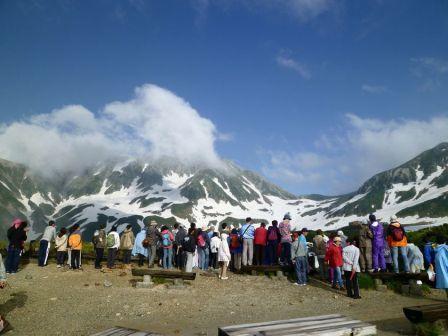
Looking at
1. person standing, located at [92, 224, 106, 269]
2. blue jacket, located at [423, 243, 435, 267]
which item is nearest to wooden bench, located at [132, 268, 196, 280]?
person standing, located at [92, 224, 106, 269]

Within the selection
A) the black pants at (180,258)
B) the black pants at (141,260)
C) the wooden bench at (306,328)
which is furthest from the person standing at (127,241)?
the wooden bench at (306,328)

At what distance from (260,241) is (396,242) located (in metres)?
7.05

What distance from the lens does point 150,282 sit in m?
16.6

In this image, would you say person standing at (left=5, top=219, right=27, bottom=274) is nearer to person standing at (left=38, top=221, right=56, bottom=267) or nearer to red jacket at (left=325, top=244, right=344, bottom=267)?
person standing at (left=38, top=221, right=56, bottom=267)

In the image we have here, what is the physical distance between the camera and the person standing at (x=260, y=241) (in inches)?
821

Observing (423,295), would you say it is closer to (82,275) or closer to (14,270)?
A: (82,275)

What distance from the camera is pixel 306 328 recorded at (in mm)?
6742

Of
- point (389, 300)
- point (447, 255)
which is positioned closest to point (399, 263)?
point (389, 300)

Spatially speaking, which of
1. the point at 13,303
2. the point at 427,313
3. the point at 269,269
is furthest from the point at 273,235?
the point at 13,303

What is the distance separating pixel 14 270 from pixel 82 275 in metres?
3.46

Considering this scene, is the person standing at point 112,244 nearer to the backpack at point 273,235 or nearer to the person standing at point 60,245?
the person standing at point 60,245

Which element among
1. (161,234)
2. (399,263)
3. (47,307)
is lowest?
(47,307)

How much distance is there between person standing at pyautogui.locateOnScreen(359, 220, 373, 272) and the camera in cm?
1905

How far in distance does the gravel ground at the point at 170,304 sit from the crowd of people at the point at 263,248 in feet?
4.45
